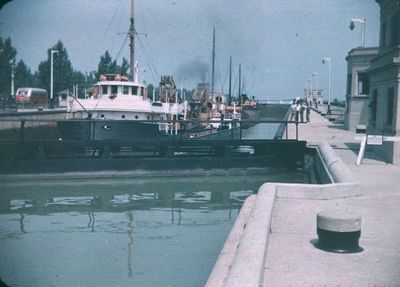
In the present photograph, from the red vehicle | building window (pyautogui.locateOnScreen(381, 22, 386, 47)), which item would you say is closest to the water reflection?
building window (pyautogui.locateOnScreen(381, 22, 386, 47))

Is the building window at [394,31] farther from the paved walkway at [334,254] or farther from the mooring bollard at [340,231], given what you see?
the mooring bollard at [340,231]

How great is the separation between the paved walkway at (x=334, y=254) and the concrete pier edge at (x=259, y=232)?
8.7 inches

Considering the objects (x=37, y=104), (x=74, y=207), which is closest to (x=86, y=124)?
(x=74, y=207)

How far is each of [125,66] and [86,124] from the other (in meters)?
68.4

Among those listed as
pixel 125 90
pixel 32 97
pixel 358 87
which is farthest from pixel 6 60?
pixel 358 87

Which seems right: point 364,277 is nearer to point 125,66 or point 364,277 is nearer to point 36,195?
point 36,195

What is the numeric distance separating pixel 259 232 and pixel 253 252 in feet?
2.77

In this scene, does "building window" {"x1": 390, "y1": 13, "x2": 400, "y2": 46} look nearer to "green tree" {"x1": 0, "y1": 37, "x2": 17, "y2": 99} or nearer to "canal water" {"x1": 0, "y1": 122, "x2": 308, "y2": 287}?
"canal water" {"x1": 0, "y1": 122, "x2": 308, "y2": 287}

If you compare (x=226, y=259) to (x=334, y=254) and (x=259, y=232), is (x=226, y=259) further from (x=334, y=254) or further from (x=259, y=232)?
(x=334, y=254)

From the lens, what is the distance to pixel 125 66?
9256 cm

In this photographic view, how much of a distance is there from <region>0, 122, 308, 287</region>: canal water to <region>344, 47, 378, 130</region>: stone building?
1462 centimetres

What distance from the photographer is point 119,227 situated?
534 inches

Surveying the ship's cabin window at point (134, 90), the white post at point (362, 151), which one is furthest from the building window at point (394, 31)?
the ship's cabin window at point (134, 90)

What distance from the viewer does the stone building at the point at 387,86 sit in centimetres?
1603
